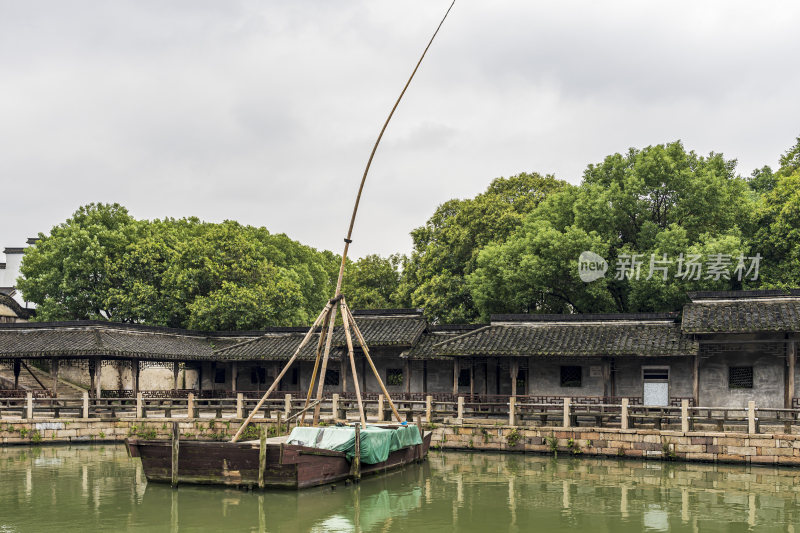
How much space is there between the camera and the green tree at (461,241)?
137 feet

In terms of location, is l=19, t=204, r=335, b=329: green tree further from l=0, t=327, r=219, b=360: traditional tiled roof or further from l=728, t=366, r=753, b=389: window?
l=728, t=366, r=753, b=389: window

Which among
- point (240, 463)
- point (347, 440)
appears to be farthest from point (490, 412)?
point (240, 463)

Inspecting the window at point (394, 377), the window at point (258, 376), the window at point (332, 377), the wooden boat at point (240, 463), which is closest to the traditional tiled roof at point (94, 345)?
the window at point (258, 376)

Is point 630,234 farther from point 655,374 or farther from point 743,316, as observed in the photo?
point 743,316

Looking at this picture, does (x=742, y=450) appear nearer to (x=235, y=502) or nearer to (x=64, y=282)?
(x=235, y=502)

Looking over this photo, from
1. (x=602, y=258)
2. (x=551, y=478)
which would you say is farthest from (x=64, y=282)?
(x=551, y=478)

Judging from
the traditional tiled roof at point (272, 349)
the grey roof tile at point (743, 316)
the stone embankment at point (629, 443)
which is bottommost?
the stone embankment at point (629, 443)

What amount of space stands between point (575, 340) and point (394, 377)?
8.68 m

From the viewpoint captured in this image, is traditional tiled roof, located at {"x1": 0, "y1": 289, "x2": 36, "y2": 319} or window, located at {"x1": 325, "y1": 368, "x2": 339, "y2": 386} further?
traditional tiled roof, located at {"x1": 0, "y1": 289, "x2": 36, "y2": 319}

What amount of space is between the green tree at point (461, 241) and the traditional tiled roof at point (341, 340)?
307 inches

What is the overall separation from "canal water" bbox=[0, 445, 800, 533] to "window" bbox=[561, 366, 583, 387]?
591cm

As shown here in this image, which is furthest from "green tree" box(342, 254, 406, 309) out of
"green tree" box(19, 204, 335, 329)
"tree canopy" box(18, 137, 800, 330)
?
"green tree" box(19, 204, 335, 329)

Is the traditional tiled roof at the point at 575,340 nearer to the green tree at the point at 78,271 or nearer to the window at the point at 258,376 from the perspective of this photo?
the window at the point at 258,376

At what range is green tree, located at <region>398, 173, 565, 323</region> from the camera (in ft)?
137
